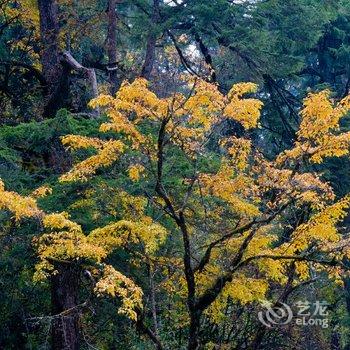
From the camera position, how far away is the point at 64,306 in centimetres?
853

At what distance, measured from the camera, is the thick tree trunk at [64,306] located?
335 inches

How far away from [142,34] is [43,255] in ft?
25.0

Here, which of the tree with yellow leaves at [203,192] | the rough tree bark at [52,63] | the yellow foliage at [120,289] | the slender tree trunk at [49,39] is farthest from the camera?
the slender tree trunk at [49,39]

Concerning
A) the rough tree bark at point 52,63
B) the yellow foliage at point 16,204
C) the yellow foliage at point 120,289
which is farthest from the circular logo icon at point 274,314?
the rough tree bark at point 52,63

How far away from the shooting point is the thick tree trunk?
8.52 m

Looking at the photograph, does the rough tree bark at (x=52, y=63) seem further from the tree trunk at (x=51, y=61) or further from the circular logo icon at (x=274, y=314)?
the circular logo icon at (x=274, y=314)

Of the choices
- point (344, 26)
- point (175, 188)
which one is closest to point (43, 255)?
point (175, 188)

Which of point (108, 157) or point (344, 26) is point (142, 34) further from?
point (344, 26)

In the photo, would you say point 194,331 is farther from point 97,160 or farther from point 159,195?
point 97,160

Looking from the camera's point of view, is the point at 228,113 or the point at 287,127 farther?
the point at 287,127

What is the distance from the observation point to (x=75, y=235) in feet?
21.5

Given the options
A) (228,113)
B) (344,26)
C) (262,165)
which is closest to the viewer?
(228,113)

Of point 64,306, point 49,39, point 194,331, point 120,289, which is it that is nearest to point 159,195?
point 120,289

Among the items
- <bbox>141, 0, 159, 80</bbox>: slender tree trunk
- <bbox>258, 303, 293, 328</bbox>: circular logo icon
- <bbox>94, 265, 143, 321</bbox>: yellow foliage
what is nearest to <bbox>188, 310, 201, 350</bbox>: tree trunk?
<bbox>94, 265, 143, 321</bbox>: yellow foliage
